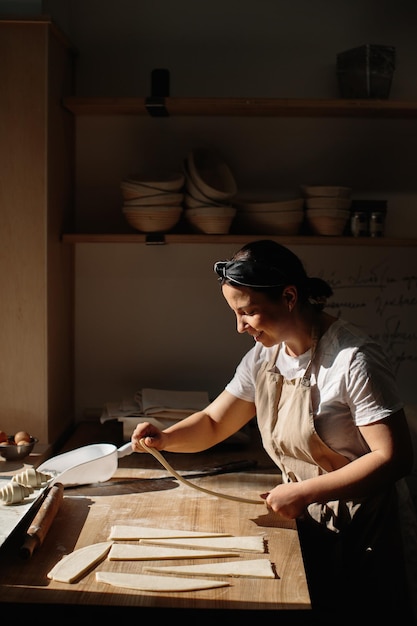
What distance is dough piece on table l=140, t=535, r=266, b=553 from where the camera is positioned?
1771 millimetres

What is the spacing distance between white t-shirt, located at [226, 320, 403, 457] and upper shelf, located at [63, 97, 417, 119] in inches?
37.6

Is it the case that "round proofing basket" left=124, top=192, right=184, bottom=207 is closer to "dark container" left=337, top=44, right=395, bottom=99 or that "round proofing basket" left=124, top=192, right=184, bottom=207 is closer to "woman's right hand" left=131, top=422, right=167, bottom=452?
"dark container" left=337, top=44, right=395, bottom=99

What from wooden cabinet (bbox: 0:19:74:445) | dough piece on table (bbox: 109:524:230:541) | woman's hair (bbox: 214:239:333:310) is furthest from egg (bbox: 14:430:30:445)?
woman's hair (bbox: 214:239:333:310)

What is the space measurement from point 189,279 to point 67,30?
41.9 inches

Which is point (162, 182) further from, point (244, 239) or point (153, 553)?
point (153, 553)

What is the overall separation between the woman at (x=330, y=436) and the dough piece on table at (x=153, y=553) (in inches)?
8.8

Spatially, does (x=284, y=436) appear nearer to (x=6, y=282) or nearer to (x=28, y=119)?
(x=6, y=282)

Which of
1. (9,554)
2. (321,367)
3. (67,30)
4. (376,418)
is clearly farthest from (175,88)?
(9,554)

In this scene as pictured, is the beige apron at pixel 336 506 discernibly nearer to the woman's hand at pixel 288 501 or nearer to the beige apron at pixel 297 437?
the beige apron at pixel 297 437

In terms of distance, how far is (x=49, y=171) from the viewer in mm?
2584

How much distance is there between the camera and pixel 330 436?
6.68 ft

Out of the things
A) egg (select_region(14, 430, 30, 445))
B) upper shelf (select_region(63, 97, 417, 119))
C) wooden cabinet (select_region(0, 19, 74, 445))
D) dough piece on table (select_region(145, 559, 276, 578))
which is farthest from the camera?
upper shelf (select_region(63, 97, 417, 119))

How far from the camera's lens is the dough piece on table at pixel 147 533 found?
1819 mm

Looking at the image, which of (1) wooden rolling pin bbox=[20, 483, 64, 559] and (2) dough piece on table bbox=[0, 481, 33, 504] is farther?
(2) dough piece on table bbox=[0, 481, 33, 504]
